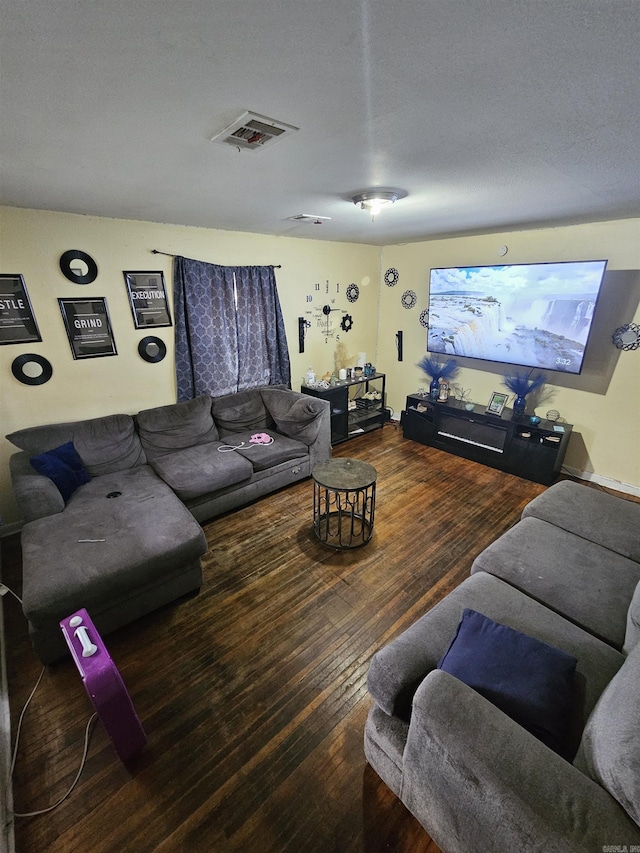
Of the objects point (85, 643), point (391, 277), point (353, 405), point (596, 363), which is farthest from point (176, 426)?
point (596, 363)

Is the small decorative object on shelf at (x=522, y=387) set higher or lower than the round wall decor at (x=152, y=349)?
lower

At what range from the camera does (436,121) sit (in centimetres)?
122

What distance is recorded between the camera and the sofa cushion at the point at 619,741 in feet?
2.78

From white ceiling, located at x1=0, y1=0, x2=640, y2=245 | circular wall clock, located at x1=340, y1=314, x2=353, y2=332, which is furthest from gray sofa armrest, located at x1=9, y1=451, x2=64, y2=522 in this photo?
circular wall clock, located at x1=340, y1=314, x2=353, y2=332

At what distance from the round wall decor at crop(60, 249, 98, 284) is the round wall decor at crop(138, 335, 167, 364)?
615 mm

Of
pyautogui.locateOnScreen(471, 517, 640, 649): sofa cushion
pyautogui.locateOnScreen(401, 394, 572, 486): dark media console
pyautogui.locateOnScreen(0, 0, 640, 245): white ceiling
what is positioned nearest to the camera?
pyautogui.locateOnScreen(0, 0, 640, 245): white ceiling

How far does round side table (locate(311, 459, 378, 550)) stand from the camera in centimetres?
261

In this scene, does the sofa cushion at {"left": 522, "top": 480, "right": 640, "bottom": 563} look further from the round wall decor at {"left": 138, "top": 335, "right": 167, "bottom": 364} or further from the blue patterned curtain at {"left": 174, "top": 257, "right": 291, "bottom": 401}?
the round wall decor at {"left": 138, "top": 335, "right": 167, "bottom": 364}

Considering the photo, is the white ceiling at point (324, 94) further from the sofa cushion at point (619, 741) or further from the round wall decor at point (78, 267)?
the sofa cushion at point (619, 741)

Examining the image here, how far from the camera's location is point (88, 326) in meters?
2.96

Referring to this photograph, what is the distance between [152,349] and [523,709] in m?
3.52

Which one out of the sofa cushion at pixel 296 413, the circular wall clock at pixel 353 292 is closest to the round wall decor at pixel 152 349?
the sofa cushion at pixel 296 413

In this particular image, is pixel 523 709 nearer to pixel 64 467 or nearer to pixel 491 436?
pixel 64 467

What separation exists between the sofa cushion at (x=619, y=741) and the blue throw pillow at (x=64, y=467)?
9.90 ft
